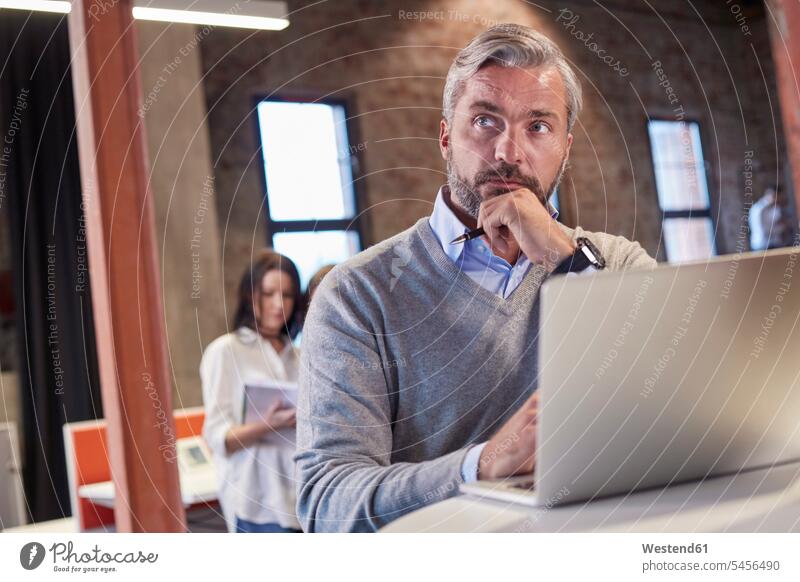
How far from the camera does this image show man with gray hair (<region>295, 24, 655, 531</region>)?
0.89 metres

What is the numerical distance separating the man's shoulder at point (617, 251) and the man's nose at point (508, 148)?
12 cm

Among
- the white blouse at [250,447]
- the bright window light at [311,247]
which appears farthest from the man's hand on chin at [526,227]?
the bright window light at [311,247]

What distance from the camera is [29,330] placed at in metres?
3.07

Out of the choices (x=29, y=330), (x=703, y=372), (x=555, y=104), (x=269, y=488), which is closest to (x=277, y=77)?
(x=29, y=330)

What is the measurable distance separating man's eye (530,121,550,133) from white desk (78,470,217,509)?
1.21m

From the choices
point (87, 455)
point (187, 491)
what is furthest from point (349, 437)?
point (87, 455)

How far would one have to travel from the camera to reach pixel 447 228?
42.0 inches

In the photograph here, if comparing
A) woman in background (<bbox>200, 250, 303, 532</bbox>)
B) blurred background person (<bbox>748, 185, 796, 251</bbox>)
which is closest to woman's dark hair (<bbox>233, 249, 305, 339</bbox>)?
woman in background (<bbox>200, 250, 303, 532</bbox>)

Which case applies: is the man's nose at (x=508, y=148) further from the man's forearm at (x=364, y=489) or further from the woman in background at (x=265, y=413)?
the woman in background at (x=265, y=413)

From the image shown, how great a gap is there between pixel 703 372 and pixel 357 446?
372mm

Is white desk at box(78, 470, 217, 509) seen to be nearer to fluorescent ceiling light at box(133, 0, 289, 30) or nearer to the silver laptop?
fluorescent ceiling light at box(133, 0, 289, 30)

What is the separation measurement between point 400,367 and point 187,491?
1.23 m

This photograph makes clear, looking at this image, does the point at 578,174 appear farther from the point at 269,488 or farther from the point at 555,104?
the point at 555,104

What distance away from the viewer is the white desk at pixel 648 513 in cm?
65
